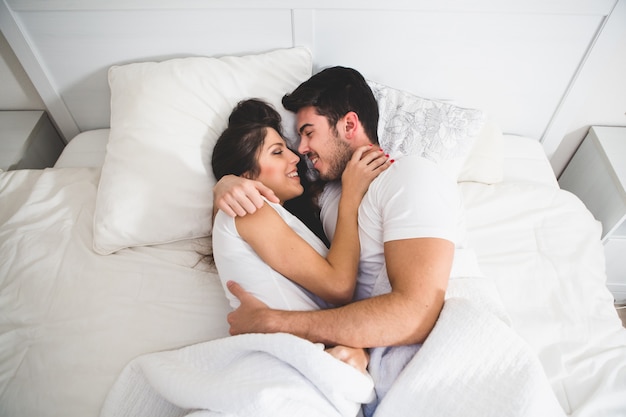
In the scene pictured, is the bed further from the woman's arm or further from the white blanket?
the woman's arm

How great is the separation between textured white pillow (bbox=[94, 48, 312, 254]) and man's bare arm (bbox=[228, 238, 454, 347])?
52 cm

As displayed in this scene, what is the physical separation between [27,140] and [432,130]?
1.67 metres

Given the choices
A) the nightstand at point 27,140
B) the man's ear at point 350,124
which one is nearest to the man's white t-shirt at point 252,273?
the man's ear at point 350,124

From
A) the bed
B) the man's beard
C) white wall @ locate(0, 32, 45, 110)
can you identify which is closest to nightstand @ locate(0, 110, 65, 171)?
white wall @ locate(0, 32, 45, 110)

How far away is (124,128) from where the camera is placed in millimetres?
1266

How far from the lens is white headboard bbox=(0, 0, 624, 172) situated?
50.3 inches

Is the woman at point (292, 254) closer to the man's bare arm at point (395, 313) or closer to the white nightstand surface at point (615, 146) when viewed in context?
the man's bare arm at point (395, 313)

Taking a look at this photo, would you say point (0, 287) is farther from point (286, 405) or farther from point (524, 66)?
point (524, 66)

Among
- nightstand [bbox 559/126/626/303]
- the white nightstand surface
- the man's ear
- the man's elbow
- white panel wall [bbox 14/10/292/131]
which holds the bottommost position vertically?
nightstand [bbox 559/126/626/303]

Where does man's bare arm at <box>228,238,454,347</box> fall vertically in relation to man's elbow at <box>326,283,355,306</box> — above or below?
above

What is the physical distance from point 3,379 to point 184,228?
589 millimetres

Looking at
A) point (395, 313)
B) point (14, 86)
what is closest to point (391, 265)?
point (395, 313)

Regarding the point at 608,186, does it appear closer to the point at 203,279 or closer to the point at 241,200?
the point at 241,200

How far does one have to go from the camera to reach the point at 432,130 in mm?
1285
